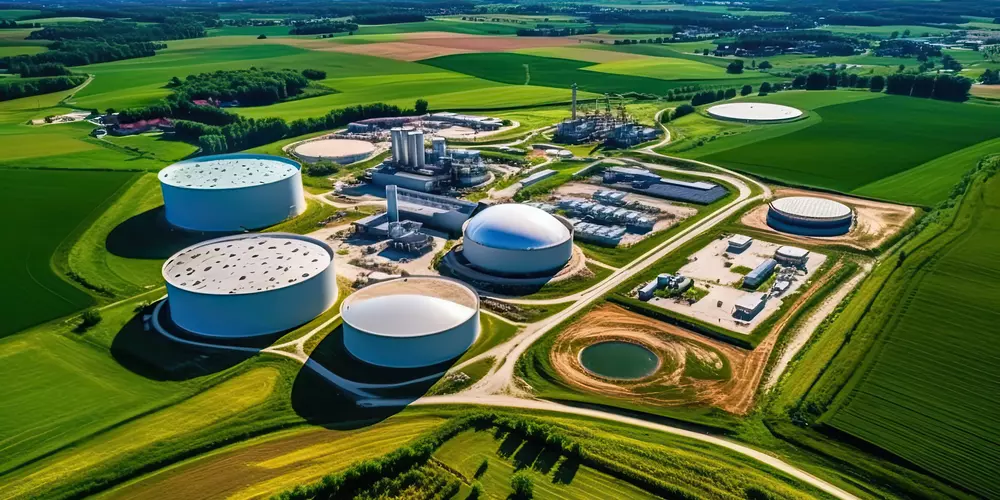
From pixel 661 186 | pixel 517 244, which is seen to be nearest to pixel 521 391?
pixel 517 244

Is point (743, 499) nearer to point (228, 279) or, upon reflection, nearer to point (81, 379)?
point (228, 279)

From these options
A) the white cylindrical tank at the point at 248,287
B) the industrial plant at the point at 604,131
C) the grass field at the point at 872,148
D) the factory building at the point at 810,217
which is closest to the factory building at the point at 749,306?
the factory building at the point at 810,217

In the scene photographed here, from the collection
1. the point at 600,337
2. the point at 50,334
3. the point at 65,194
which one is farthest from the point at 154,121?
the point at 600,337

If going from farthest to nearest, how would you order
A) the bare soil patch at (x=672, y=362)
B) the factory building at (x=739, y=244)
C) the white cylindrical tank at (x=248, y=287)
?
1. the factory building at (x=739, y=244)
2. the white cylindrical tank at (x=248, y=287)
3. the bare soil patch at (x=672, y=362)

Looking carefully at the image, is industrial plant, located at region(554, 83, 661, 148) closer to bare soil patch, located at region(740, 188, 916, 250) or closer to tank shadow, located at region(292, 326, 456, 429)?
bare soil patch, located at region(740, 188, 916, 250)

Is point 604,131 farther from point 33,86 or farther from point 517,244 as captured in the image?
point 33,86

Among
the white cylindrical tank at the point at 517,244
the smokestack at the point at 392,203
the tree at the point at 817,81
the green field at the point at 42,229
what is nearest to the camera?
the green field at the point at 42,229

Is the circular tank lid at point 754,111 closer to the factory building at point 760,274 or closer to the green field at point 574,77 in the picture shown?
the green field at point 574,77
